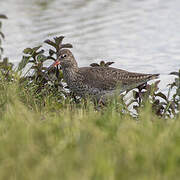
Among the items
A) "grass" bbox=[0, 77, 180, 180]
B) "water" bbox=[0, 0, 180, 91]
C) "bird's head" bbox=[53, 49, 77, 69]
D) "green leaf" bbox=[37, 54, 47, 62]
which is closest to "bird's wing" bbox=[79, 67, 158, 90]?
"bird's head" bbox=[53, 49, 77, 69]

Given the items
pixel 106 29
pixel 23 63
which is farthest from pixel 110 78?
pixel 106 29

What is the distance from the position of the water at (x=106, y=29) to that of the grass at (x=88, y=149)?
4.80 m

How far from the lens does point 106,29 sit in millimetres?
12805

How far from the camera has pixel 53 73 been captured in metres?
8.05

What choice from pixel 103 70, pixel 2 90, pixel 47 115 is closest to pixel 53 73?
pixel 103 70

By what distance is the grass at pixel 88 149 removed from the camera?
3654 mm

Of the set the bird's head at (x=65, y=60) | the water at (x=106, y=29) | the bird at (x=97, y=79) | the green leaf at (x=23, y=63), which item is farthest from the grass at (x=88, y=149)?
the water at (x=106, y=29)

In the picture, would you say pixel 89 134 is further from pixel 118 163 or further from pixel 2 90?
pixel 2 90

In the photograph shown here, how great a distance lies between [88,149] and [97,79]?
3.81m

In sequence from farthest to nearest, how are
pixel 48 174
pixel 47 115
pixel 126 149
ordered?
pixel 47 115 < pixel 126 149 < pixel 48 174

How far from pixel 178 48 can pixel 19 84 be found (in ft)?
17.1

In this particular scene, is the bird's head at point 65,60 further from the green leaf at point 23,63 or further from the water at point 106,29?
the water at point 106,29

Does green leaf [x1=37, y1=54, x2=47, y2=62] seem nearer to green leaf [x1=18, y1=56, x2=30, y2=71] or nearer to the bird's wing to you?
green leaf [x1=18, y1=56, x2=30, y2=71]

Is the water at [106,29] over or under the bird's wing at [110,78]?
over
